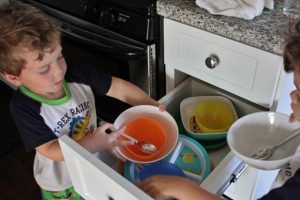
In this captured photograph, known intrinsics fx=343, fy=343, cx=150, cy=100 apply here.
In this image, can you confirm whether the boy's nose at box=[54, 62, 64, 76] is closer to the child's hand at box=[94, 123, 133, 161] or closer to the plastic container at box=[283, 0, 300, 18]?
the child's hand at box=[94, 123, 133, 161]

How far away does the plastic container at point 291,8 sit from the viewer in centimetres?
91

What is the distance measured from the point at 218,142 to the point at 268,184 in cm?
30

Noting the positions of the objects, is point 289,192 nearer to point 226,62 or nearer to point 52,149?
point 226,62

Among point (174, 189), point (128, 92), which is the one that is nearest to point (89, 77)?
point (128, 92)

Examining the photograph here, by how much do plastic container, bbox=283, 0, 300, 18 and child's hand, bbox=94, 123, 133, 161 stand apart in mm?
547

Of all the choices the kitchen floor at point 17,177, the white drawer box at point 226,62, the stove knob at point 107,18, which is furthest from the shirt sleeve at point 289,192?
the kitchen floor at point 17,177

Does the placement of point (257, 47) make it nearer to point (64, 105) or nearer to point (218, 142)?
point (218, 142)

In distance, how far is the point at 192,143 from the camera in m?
0.97

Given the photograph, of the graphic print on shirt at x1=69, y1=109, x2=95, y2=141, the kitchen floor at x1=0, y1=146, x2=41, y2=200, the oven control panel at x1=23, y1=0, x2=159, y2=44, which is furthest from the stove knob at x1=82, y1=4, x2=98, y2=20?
the kitchen floor at x1=0, y1=146, x2=41, y2=200

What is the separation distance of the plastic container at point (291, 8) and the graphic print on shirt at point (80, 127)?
0.61 meters

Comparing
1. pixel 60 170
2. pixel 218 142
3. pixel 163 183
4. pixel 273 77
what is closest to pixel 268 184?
pixel 218 142

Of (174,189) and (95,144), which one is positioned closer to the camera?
(174,189)

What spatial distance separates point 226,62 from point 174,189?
422 mm

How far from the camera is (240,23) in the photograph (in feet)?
2.91
